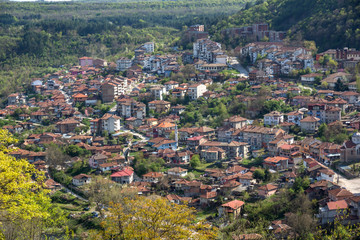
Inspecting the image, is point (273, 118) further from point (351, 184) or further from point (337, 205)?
point (337, 205)

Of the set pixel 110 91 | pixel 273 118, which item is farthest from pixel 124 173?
pixel 110 91

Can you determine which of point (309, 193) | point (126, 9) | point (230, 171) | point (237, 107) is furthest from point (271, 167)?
point (126, 9)

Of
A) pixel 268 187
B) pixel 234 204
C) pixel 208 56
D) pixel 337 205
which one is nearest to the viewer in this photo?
pixel 337 205

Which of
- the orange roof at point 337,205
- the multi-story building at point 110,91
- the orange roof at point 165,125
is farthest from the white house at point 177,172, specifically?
the multi-story building at point 110,91

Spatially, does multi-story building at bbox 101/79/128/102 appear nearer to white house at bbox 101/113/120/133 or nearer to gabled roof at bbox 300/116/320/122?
white house at bbox 101/113/120/133

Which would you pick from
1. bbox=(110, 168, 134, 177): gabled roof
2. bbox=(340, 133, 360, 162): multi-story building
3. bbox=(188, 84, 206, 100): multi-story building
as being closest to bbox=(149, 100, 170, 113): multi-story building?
bbox=(188, 84, 206, 100): multi-story building
